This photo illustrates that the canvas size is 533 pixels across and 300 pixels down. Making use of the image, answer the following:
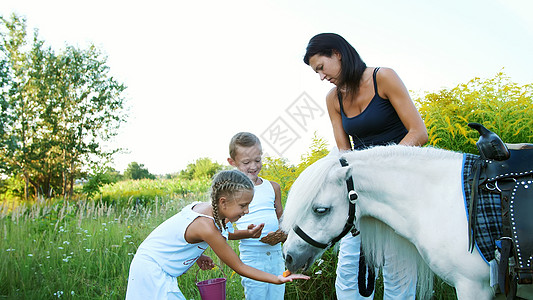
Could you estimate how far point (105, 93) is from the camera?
659 inches

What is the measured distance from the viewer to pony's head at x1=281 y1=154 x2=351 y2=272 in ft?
5.58

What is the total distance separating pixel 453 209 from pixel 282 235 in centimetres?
94

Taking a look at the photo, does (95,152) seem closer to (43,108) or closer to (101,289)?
(43,108)

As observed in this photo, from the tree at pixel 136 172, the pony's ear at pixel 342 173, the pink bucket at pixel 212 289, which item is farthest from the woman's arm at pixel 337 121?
the tree at pixel 136 172

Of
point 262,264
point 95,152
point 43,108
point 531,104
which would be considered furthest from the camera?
point 95,152

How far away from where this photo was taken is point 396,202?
1.75m

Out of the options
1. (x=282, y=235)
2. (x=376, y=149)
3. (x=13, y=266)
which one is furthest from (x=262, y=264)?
(x=13, y=266)

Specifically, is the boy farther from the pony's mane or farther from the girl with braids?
the pony's mane

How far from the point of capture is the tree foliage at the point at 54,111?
14070mm

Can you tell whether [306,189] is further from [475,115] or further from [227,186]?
[475,115]

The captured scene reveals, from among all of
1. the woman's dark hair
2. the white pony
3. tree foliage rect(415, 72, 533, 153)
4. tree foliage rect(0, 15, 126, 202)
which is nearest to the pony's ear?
the white pony

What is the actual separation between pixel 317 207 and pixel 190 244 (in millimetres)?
783

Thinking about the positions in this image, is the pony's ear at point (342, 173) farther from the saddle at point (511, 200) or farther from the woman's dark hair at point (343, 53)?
the woman's dark hair at point (343, 53)

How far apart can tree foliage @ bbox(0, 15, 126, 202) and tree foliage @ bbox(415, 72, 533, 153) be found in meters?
14.1
